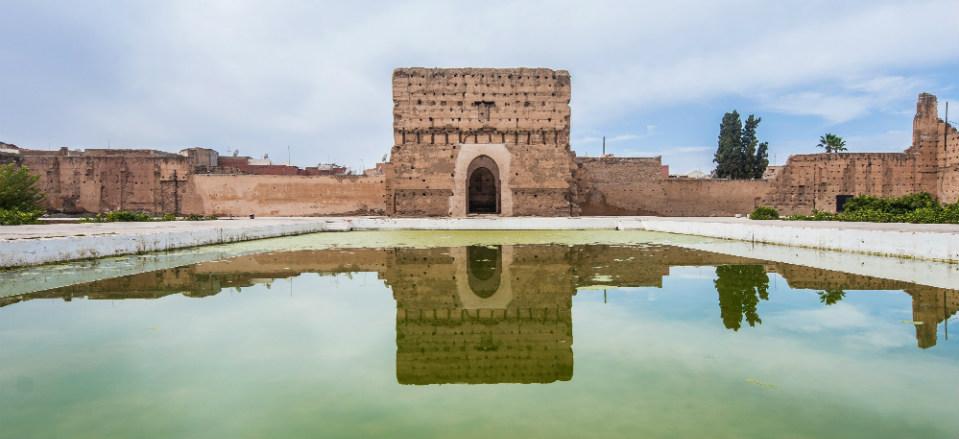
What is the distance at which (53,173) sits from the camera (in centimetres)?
2450

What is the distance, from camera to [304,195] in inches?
923

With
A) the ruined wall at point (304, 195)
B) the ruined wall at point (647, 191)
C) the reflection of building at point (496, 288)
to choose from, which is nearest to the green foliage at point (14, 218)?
the reflection of building at point (496, 288)

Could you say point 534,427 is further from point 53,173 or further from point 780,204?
point 53,173

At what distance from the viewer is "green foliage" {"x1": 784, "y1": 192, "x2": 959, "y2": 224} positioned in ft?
39.9

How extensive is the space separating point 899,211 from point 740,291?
12339 mm

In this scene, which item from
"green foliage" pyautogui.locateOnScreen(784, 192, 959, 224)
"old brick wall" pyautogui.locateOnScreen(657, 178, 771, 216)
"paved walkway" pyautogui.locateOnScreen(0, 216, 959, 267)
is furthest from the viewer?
"old brick wall" pyautogui.locateOnScreen(657, 178, 771, 216)

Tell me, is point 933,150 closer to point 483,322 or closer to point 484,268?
point 484,268

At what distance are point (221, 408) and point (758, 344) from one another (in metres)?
3.10

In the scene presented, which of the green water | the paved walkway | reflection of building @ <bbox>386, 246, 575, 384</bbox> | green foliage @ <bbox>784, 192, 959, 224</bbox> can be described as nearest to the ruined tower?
green foliage @ <bbox>784, 192, 959, 224</bbox>

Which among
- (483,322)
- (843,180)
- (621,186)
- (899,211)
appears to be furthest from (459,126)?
(843,180)

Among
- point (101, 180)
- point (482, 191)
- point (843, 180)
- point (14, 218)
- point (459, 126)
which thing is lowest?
point (14, 218)

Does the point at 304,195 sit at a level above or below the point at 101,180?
below

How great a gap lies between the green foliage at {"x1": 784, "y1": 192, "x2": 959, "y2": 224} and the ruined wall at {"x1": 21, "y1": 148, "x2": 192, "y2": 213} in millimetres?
25684

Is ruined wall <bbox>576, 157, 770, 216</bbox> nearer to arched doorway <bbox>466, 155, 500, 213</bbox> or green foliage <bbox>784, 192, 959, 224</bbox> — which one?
arched doorway <bbox>466, 155, 500, 213</bbox>
